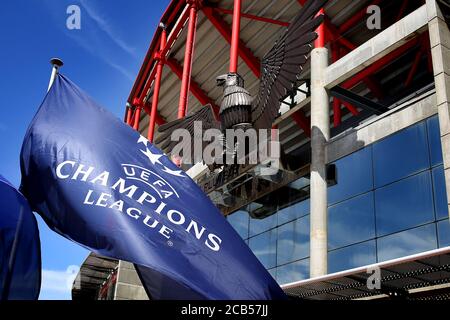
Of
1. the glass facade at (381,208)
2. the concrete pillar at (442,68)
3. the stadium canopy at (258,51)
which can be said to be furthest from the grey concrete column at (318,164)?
the stadium canopy at (258,51)

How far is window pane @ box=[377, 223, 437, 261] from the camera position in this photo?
1428 cm

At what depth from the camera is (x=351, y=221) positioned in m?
16.9

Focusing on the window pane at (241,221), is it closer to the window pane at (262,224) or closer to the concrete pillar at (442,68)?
the window pane at (262,224)

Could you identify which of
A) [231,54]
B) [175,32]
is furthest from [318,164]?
[175,32]

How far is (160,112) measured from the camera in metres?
41.0

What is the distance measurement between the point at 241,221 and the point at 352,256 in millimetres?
6819

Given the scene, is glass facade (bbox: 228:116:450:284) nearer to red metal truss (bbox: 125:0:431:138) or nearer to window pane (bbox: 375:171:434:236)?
window pane (bbox: 375:171:434:236)

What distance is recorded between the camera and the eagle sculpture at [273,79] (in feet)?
49.2

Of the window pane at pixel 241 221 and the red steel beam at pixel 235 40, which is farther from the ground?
the red steel beam at pixel 235 40

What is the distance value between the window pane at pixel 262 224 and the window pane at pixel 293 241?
0.58 meters

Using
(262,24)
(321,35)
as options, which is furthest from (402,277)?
(262,24)

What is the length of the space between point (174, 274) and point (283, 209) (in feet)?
50.6

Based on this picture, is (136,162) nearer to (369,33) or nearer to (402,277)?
(402,277)

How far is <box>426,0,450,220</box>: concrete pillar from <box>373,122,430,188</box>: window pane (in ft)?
4.82
